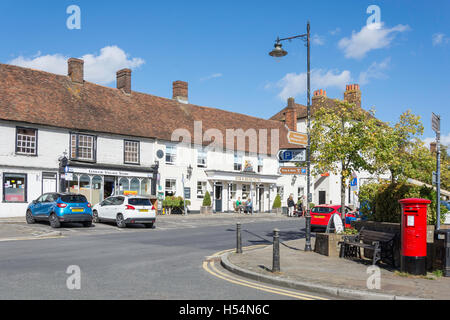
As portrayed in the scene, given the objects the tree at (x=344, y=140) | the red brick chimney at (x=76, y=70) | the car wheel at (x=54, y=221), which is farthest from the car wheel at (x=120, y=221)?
the red brick chimney at (x=76, y=70)

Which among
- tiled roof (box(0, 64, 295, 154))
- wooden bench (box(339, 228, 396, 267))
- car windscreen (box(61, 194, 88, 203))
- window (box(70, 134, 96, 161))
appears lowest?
wooden bench (box(339, 228, 396, 267))

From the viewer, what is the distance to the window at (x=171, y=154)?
34562mm

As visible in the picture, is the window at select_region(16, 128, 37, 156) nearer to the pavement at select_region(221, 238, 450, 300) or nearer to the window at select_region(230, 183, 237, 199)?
the window at select_region(230, 183, 237, 199)

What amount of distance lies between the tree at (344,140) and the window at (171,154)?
19.0 metres

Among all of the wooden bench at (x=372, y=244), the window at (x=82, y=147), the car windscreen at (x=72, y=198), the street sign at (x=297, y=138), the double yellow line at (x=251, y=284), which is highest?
the window at (x=82, y=147)

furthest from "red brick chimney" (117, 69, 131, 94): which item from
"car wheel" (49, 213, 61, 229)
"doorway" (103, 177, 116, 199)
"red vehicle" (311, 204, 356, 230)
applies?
"red vehicle" (311, 204, 356, 230)

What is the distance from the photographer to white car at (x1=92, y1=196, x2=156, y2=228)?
22.6 metres

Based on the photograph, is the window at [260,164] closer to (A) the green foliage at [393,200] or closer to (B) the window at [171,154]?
(B) the window at [171,154]

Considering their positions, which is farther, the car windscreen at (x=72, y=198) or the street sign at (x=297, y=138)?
the car windscreen at (x=72, y=198)

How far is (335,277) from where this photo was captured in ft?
30.3

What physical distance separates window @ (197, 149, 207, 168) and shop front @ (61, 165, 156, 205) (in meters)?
4.87
